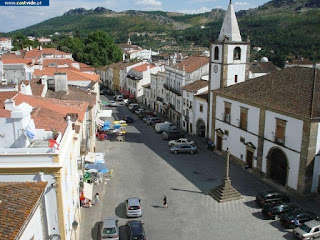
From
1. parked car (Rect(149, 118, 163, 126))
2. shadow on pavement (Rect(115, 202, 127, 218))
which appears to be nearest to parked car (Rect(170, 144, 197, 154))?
parked car (Rect(149, 118, 163, 126))

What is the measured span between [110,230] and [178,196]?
8.63 meters

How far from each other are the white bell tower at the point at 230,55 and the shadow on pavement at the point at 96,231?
23740mm

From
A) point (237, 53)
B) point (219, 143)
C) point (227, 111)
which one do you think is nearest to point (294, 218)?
point (227, 111)

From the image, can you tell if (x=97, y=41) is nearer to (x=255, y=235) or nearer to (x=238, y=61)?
(x=238, y=61)

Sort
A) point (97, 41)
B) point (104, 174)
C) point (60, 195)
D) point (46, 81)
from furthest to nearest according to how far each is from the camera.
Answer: point (97, 41), point (46, 81), point (104, 174), point (60, 195)

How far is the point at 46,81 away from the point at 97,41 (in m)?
66.7

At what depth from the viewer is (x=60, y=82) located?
3959cm

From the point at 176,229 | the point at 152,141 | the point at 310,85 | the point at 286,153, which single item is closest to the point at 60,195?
the point at 176,229

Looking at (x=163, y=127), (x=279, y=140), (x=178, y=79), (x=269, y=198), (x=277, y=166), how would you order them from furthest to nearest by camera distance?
(x=178, y=79), (x=163, y=127), (x=277, y=166), (x=279, y=140), (x=269, y=198)

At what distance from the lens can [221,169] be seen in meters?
37.7

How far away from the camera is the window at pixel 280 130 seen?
3183 centimetres

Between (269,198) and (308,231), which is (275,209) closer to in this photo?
(269,198)

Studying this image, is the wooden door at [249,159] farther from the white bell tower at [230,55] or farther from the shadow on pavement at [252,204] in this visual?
the white bell tower at [230,55]

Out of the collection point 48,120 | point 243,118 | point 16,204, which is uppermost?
point 48,120
